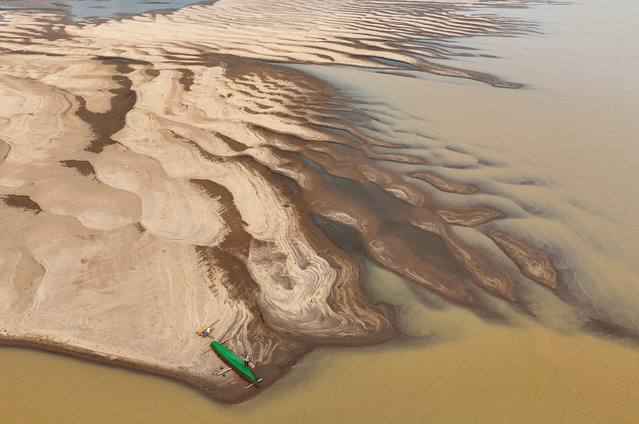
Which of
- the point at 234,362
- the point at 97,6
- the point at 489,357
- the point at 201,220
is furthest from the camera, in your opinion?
the point at 97,6

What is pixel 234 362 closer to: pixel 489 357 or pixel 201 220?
pixel 201 220

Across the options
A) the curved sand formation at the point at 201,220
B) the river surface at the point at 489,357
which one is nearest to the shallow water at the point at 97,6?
the curved sand formation at the point at 201,220

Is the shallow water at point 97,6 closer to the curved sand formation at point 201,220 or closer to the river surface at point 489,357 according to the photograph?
the curved sand formation at point 201,220

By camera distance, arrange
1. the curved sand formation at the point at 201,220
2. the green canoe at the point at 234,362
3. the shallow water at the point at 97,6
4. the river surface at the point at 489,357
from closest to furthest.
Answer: the river surface at the point at 489,357 → the green canoe at the point at 234,362 → the curved sand formation at the point at 201,220 → the shallow water at the point at 97,6

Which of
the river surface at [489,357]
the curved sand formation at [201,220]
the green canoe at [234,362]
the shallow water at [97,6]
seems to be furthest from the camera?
the shallow water at [97,6]

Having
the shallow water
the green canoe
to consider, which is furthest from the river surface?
the shallow water

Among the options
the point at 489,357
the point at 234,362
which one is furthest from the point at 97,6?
the point at 489,357

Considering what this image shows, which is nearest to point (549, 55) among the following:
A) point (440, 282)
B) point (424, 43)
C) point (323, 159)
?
point (424, 43)
